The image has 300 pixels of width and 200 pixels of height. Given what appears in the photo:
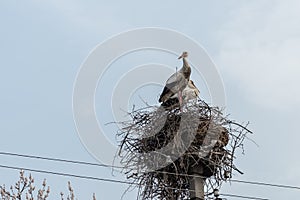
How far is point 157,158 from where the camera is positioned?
4949 mm

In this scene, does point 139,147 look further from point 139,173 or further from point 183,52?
point 183,52

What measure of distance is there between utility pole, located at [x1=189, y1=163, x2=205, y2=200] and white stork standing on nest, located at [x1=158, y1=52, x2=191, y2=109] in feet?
3.70

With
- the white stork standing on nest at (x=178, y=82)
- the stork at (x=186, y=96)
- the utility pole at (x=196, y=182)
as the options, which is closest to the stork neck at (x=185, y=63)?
the white stork standing on nest at (x=178, y=82)

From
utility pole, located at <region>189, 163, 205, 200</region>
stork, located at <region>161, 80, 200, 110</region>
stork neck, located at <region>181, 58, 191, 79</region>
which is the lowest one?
utility pole, located at <region>189, 163, 205, 200</region>

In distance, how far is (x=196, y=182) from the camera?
4.49m

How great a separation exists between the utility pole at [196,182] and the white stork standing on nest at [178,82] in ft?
3.70

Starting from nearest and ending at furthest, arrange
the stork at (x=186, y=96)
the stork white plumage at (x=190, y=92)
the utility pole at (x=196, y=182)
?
1. the utility pole at (x=196, y=182)
2. the stork at (x=186, y=96)
3. the stork white plumage at (x=190, y=92)

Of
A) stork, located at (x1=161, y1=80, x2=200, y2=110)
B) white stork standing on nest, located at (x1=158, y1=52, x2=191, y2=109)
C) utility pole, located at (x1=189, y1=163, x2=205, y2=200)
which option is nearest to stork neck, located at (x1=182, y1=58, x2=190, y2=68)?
white stork standing on nest, located at (x1=158, y1=52, x2=191, y2=109)

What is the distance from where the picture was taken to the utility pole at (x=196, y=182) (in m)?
4.37

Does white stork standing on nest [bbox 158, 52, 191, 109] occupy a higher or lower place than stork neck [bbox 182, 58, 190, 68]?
lower

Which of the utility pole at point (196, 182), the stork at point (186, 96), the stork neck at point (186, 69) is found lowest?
the utility pole at point (196, 182)

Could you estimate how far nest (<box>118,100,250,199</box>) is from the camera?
482 cm

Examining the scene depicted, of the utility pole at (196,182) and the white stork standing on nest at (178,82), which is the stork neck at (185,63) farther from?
the utility pole at (196,182)

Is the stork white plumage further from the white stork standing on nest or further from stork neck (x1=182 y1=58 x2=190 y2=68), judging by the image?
stork neck (x1=182 y1=58 x2=190 y2=68)
